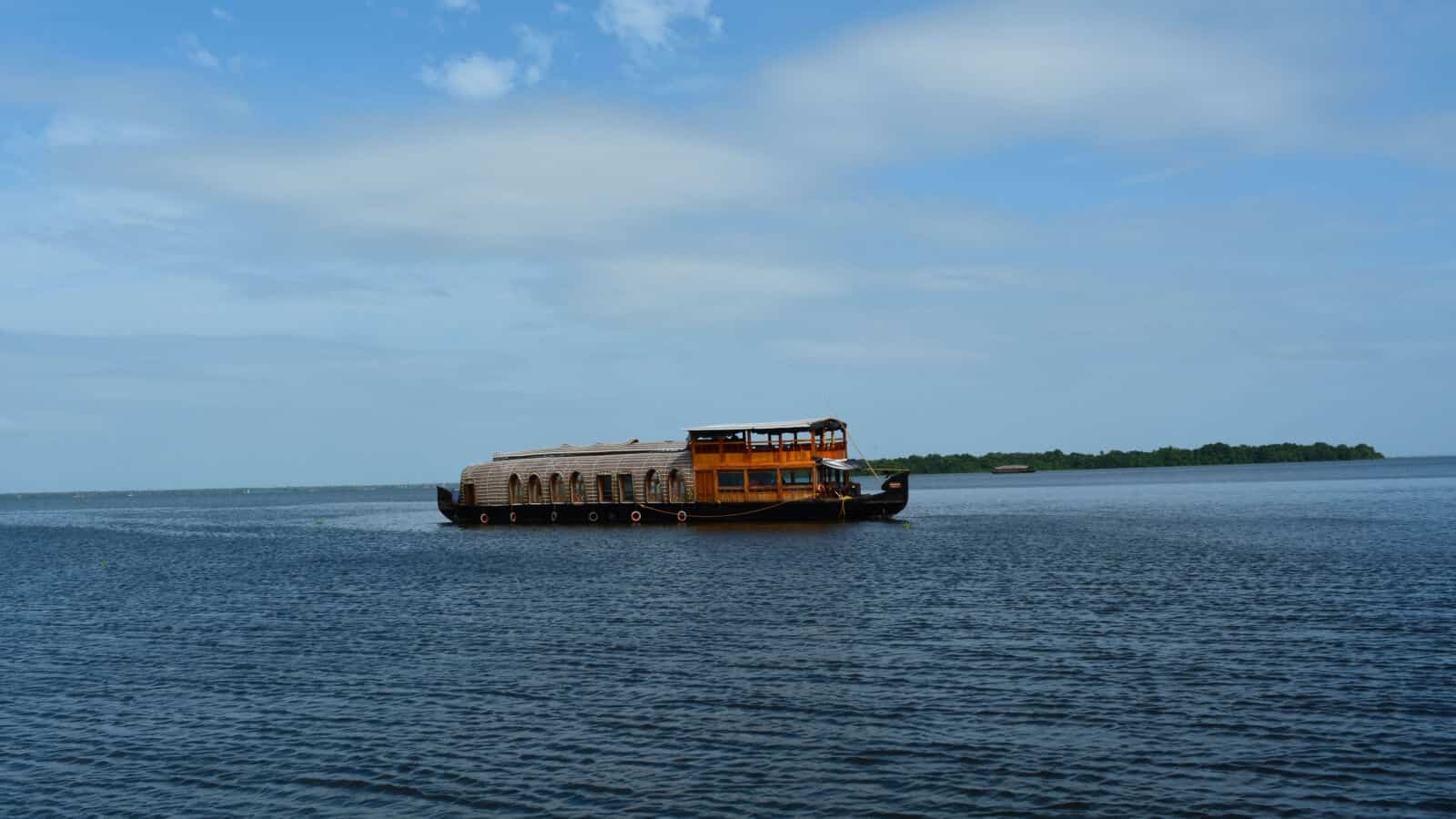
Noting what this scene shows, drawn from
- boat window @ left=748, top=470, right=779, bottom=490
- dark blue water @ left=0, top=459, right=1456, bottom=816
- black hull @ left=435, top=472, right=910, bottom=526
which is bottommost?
dark blue water @ left=0, top=459, right=1456, bottom=816

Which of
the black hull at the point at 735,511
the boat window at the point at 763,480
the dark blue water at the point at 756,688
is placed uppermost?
the boat window at the point at 763,480

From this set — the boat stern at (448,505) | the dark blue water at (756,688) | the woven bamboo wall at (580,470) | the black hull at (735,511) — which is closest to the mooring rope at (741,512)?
the black hull at (735,511)

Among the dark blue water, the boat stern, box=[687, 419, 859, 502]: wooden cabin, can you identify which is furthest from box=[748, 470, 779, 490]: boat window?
the boat stern

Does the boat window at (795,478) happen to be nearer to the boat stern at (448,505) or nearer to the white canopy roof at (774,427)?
the white canopy roof at (774,427)

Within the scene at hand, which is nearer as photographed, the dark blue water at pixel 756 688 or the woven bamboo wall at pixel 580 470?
the dark blue water at pixel 756 688

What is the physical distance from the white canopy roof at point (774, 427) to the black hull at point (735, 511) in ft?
15.8

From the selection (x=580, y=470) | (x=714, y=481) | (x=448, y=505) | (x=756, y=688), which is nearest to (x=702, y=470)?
(x=714, y=481)

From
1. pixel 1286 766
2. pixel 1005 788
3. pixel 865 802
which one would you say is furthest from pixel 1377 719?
pixel 865 802

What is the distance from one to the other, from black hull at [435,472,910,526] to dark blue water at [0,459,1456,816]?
70.3ft

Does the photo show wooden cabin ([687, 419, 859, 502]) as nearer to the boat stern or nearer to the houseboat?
the houseboat

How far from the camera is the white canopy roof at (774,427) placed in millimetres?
74250

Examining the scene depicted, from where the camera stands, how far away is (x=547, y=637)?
32.6 m

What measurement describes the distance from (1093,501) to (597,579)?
8316cm

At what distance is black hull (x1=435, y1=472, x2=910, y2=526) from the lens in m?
74.8
